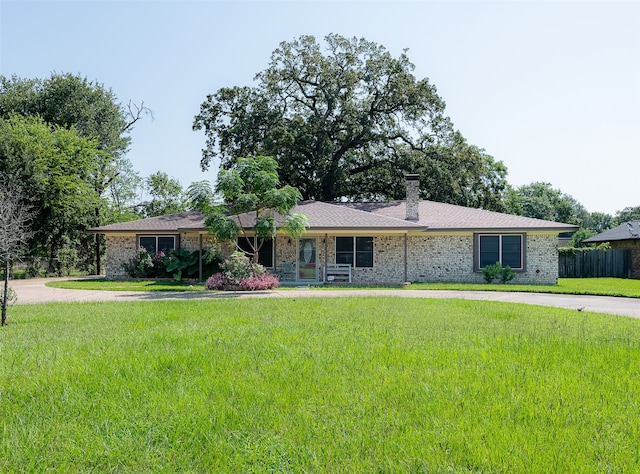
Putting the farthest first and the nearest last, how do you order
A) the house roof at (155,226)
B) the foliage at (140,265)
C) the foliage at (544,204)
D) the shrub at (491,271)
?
the foliage at (544,204)
the house roof at (155,226)
the foliage at (140,265)
the shrub at (491,271)

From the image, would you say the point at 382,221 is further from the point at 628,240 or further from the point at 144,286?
the point at 628,240

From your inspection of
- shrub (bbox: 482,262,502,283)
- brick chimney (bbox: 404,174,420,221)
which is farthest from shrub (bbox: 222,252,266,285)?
shrub (bbox: 482,262,502,283)

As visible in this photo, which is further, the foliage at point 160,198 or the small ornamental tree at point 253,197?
the foliage at point 160,198

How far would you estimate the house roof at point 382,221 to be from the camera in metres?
19.0

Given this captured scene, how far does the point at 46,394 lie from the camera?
435 cm

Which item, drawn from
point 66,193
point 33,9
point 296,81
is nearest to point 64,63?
point 66,193

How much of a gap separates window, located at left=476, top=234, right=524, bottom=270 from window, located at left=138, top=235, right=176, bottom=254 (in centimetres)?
1360

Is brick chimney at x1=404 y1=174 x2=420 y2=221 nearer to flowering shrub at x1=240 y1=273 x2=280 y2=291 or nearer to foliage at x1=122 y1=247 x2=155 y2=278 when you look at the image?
flowering shrub at x1=240 y1=273 x2=280 y2=291

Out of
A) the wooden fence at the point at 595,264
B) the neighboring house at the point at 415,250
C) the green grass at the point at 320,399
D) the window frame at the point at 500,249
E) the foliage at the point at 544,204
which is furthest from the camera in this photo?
the foliage at the point at 544,204

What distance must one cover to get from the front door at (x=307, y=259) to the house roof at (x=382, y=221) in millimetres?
1126

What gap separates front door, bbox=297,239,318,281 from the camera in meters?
20.2

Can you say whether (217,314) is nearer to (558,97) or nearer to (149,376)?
(149,376)

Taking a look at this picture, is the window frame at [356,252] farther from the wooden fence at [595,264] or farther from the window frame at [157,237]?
the wooden fence at [595,264]

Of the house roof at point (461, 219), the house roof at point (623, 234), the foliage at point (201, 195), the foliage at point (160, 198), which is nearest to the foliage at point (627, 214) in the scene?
the house roof at point (623, 234)
